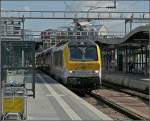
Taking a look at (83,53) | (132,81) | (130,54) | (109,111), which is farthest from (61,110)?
(130,54)

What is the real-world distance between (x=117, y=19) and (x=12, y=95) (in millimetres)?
42304

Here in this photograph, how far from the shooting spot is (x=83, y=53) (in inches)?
1033

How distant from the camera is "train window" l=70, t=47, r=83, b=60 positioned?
26219 millimetres

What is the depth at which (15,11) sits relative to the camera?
50562mm

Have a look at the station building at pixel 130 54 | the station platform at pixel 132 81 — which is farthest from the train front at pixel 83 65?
the station building at pixel 130 54

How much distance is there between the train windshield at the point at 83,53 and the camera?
2616 centimetres

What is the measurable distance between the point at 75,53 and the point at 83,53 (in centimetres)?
44

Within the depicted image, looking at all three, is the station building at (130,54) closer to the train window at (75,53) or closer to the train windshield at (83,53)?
the train windshield at (83,53)

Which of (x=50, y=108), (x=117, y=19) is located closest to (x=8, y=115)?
(x=50, y=108)

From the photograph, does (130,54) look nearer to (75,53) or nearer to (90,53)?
(90,53)

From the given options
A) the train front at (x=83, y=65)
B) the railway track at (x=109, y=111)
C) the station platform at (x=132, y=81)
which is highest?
the train front at (x=83, y=65)

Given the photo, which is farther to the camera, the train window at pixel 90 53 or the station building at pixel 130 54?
the station building at pixel 130 54

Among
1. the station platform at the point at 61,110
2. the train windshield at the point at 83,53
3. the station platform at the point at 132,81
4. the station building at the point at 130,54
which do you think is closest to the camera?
the station platform at the point at 61,110

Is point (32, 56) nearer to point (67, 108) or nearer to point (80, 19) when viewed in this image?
point (67, 108)
